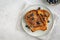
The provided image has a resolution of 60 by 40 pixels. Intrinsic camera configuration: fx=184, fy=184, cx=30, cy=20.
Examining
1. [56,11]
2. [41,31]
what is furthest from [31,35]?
[56,11]

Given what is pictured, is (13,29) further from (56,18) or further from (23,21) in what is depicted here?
(56,18)

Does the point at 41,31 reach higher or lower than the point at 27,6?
lower
